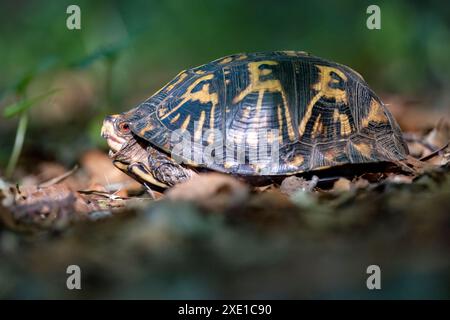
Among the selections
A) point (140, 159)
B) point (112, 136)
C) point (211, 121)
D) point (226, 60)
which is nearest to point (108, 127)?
point (112, 136)

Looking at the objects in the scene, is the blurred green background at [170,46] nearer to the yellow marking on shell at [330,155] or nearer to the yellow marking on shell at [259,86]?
the yellow marking on shell at [259,86]

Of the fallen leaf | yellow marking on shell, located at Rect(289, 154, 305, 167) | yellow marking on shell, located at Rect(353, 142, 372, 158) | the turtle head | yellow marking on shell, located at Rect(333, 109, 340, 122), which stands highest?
the turtle head

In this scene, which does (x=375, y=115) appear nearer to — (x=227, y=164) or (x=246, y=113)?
(x=246, y=113)

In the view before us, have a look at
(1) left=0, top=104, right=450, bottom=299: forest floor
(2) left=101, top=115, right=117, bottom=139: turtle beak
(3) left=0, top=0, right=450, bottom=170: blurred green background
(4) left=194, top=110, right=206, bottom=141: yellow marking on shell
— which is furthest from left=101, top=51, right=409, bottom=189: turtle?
(3) left=0, top=0, right=450, bottom=170: blurred green background

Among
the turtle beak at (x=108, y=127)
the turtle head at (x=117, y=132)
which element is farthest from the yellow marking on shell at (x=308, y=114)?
the turtle beak at (x=108, y=127)

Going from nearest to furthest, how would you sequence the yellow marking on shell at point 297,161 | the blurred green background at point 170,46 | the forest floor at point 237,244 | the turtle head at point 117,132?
the forest floor at point 237,244 → the yellow marking on shell at point 297,161 → the turtle head at point 117,132 → the blurred green background at point 170,46

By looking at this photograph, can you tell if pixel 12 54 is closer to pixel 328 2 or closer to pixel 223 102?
pixel 328 2

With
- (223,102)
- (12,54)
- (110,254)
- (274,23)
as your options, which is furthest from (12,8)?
(110,254)

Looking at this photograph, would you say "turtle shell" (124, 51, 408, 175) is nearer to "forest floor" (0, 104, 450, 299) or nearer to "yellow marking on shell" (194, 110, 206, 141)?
"yellow marking on shell" (194, 110, 206, 141)
